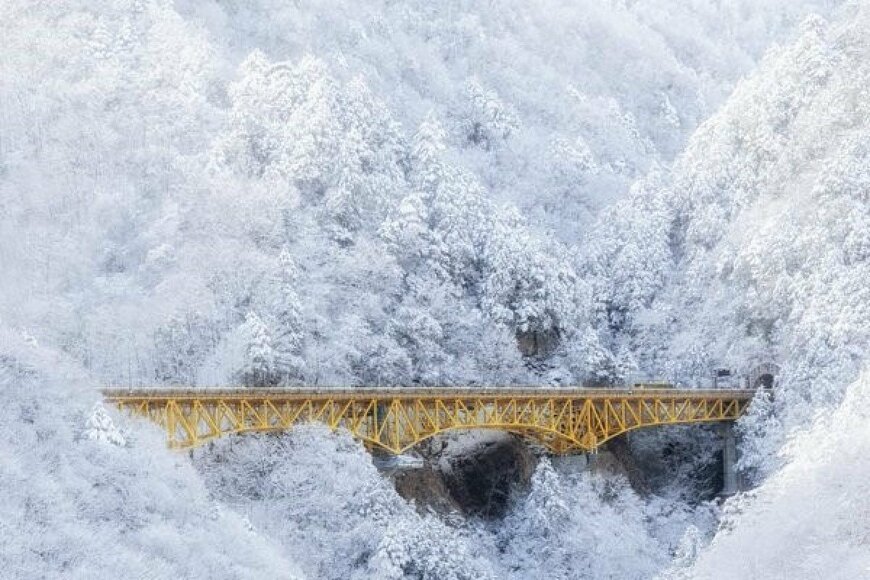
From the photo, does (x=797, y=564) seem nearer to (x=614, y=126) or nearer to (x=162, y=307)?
(x=162, y=307)

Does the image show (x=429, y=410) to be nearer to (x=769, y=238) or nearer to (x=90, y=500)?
(x=90, y=500)

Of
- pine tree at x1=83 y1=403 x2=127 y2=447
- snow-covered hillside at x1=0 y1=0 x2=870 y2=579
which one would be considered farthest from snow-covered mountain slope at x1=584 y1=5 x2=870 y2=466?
pine tree at x1=83 y1=403 x2=127 y2=447

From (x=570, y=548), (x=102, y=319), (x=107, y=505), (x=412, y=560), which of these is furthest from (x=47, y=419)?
(x=570, y=548)

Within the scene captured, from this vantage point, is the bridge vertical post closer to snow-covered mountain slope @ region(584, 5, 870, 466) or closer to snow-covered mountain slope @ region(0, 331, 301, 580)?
snow-covered mountain slope @ region(584, 5, 870, 466)

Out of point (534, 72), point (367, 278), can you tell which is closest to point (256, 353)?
point (367, 278)

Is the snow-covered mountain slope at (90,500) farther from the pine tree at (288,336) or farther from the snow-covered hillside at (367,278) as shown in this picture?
the pine tree at (288,336)
